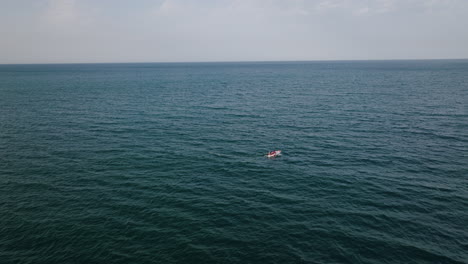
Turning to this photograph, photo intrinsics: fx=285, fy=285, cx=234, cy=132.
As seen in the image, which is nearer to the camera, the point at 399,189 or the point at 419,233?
the point at 419,233

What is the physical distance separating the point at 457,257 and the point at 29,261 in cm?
4444

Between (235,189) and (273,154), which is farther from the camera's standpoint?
(273,154)

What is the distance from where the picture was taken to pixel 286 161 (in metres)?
54.8

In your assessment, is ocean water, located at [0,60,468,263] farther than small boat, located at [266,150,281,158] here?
No

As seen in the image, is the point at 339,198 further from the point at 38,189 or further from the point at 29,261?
the point at 38,189

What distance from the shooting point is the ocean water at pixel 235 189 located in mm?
31672

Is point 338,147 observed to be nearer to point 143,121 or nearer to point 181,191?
point 181,191

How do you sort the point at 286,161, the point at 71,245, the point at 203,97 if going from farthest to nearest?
1. the point at 203,97
2. the point at 286,161
3. the point at 71,245

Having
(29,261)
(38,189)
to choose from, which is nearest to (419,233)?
(29,261)

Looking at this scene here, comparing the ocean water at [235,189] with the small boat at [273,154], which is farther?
the small boat at [273,154]

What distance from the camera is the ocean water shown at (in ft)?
104

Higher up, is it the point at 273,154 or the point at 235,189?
the point at 273,154

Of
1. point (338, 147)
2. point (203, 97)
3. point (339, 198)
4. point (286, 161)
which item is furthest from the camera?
point (203, 97)

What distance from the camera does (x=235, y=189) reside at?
44.8 metres
